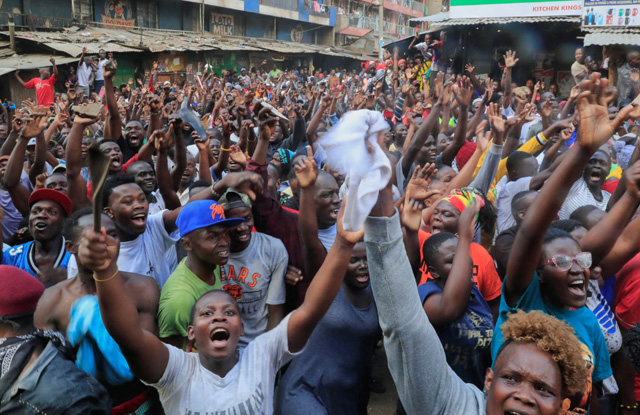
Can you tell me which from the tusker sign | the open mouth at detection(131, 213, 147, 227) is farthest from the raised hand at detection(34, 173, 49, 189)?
the tusker sign

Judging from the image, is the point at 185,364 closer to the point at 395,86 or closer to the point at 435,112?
the point at 435,112

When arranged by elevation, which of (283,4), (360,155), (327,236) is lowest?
(327,236)

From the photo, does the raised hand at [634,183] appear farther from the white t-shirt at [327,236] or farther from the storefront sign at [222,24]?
the storefront sign at [222,24]

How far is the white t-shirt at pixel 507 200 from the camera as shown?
446 cm

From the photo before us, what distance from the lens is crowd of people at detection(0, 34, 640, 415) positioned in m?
1.74

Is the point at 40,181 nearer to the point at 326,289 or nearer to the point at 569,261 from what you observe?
the point at 326,289

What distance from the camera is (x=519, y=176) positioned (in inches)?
196

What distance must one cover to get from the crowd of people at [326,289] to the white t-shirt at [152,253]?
0.01 metres

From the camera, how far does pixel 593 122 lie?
2145 mm

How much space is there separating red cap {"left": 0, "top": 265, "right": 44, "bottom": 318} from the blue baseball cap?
85cm

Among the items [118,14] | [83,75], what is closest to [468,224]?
[83,75]

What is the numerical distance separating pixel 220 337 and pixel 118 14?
27.3 metres

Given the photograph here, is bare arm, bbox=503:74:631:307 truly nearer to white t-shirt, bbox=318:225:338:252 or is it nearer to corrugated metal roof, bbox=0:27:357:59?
white t-shirt, bbox=318:225:338:252

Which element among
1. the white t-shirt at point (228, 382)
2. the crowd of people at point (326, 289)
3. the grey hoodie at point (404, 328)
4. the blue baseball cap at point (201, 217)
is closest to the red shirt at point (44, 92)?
the crowd of people at point (326, 289)
